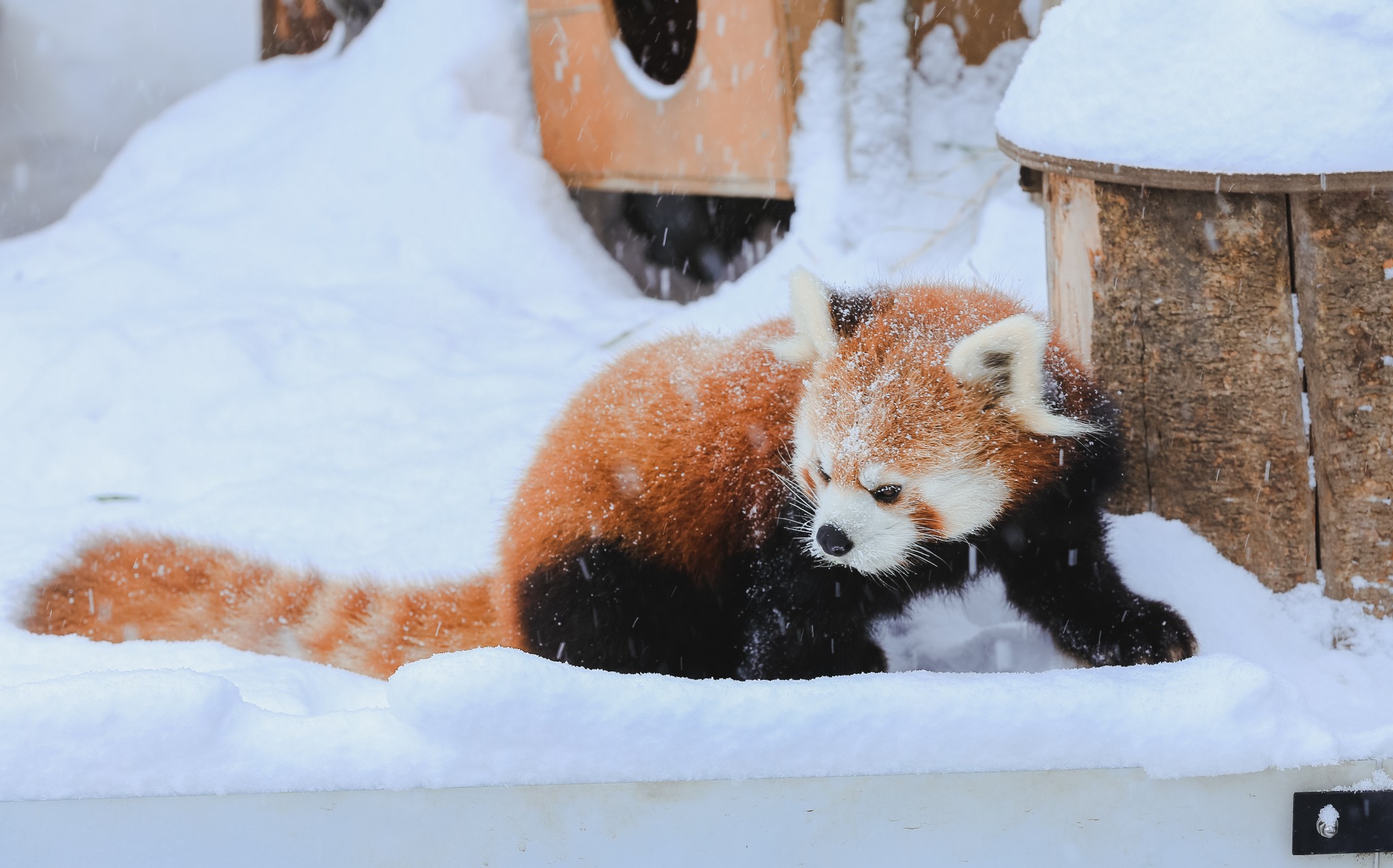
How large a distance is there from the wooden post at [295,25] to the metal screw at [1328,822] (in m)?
6.29

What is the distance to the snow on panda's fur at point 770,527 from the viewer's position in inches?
77.5

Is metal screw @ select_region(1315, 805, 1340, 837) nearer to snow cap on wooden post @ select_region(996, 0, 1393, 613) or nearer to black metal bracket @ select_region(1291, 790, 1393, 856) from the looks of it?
black metal bracket @ select_region(1291, 790, 1393, 856)

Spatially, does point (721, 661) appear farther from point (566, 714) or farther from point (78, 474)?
point (78, 474)

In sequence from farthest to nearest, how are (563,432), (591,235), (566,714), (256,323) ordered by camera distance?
1. (591,235)
2. (256,323)
3. (563,432)
4. (566,714)

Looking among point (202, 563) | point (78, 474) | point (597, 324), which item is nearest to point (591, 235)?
point (597, 324)

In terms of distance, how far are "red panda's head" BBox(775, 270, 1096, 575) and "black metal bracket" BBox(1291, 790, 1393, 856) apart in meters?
0.66

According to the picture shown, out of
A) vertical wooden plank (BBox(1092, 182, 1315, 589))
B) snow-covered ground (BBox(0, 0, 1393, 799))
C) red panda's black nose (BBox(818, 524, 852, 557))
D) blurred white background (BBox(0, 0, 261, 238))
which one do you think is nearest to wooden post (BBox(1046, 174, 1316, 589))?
vertical wooden plank (BBox(1092, 182, 1315, 589))

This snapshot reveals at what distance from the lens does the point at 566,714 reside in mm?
1774

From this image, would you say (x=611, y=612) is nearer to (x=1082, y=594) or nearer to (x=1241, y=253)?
(x=1082, y=594)

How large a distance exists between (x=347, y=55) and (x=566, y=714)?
5.23 metres

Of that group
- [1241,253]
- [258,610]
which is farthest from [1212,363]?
[258,610]

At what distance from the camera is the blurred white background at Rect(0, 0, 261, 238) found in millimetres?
7773

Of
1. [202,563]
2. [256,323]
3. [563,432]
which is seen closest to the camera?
[563,432]

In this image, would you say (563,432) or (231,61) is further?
(231,61)
